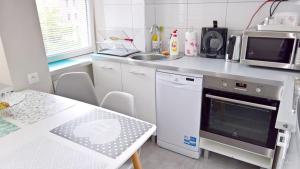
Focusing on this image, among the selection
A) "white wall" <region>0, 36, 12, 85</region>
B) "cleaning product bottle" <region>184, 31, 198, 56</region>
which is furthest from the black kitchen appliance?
"white wall" <region>0, 36, 12, 85</region>

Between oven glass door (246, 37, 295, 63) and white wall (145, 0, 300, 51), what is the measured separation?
0.35 metres

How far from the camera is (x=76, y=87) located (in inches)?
73.2

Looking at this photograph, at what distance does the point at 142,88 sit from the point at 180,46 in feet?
2.16

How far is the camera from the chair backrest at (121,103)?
142cm

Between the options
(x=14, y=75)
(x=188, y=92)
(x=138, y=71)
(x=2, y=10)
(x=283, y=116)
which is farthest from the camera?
(x=138, y=71)

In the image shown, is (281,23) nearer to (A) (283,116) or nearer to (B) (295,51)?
(B) (295,51)

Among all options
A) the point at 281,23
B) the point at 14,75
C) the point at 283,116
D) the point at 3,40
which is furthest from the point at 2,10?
the point at 281,23

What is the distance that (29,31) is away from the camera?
1730 millimetres

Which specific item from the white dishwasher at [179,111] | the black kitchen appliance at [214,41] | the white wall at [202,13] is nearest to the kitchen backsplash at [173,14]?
the white wall at [202,13]

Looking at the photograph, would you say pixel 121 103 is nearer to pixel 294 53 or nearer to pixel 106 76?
pixel 106 76

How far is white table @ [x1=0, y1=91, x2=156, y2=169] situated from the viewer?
910 millimetres

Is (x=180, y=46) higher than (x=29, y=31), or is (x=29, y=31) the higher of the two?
(x=29, y=31)

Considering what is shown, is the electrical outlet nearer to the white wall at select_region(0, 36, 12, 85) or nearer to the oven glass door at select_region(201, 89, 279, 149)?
the white wall at select_region(0, 36, 12, 85)

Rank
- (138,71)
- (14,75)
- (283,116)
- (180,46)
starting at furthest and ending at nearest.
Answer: (180,46)
(138,71)
(14,75)
(283,116)
